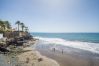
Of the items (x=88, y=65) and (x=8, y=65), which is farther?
(x=88, y=65)

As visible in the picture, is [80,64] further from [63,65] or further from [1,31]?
[1,31]

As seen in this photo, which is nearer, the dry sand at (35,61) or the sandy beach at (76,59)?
the dry sand at (35,61)

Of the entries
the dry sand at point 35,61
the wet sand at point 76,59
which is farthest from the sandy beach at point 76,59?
Result: the dry sand at point 35,61

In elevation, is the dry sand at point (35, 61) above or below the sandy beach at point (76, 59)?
above

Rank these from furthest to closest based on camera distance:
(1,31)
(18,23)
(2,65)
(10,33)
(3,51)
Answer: (18,23), (10,33), (1,31), (3,51), (2,65)

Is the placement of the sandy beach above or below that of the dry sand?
below

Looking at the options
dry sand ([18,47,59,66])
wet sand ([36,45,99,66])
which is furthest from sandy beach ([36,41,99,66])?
dry sand ([18,47,59,66])

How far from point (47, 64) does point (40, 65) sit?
1365 mm

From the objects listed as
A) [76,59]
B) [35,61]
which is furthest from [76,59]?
[35,61]

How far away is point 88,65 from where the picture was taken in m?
21.2

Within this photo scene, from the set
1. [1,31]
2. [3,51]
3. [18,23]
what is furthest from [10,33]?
[3,51]

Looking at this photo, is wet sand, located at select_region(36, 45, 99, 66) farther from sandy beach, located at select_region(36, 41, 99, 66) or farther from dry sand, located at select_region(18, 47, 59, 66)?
dry sand, located at select_region(18, 47, 59, 66)

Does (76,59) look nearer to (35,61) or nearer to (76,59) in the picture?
(76,59)

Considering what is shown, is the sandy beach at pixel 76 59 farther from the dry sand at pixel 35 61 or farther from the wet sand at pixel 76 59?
the dry sand at pixel 35 61
